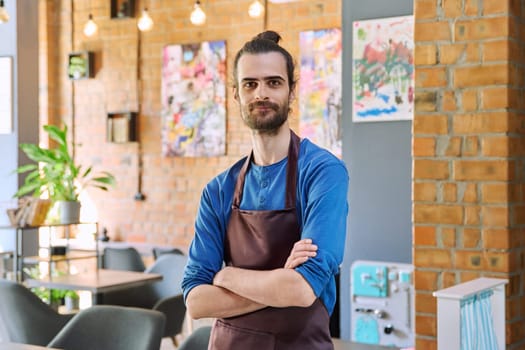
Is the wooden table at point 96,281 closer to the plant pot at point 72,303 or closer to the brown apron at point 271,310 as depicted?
the plant pot at point 72,303

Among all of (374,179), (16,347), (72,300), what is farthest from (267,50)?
(72,300)

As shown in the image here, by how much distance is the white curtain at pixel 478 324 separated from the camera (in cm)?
227

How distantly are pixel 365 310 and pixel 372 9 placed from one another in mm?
1727

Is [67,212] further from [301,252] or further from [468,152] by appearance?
[301,252]

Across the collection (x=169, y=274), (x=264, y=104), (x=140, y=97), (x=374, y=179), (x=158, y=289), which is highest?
(x=140, y=97)

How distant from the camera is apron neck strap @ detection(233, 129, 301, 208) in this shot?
1.91m

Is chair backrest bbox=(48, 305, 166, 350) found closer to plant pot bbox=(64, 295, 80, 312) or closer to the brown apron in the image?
the brown apron

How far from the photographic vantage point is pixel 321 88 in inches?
261

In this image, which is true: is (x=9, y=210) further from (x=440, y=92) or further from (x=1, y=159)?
(x=440, y=92)

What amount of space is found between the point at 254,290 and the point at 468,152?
116 cm

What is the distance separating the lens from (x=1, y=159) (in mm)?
6918

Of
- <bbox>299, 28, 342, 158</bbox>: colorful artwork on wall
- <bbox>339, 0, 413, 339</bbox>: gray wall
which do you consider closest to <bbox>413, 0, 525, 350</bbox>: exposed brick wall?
<bbox>339, 0, 413, 339</bbox>: gray wall

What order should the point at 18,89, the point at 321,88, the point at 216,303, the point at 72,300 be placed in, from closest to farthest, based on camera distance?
the point at 216,303, the point at 72,300, the point at 321,88, the point at 18,89

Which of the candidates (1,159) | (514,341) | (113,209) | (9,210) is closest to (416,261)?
(514,341)
